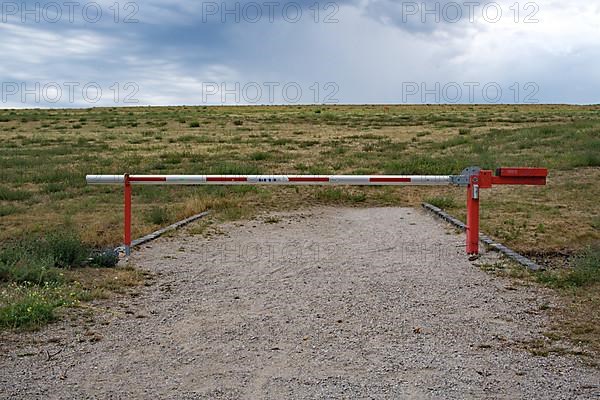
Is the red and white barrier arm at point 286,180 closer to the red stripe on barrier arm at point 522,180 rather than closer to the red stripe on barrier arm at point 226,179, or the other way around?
the red stripe on barrier arm at point 226,179

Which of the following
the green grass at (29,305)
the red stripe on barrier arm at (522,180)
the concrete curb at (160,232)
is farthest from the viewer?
the concrete curb at (160,232)

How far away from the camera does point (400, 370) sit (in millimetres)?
4535

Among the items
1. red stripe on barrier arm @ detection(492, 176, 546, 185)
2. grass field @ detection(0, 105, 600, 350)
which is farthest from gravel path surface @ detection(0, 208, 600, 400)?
grass field @ detection(0, 105, 600, 350)

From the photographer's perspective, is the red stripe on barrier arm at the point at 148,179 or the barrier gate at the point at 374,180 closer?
the barrier gate at the point at 374,180

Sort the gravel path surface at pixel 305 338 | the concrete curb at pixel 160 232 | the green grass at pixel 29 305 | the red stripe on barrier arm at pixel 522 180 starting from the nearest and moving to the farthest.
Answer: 1. the gravel path surface at pixel 305 338
2. the green grass at pixel 29 305
3. the red stripe on barrier arm at pixel 522 180
4. the concrete curb at pixel 160 232

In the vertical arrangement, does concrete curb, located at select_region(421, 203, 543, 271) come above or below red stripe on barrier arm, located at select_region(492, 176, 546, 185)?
below

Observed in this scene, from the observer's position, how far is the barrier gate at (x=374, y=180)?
8.10 metres

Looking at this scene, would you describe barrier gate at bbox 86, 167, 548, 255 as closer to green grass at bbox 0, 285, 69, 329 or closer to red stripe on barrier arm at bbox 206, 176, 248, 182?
red stripe on barrier arm at bbox 206, 176, 248, 182

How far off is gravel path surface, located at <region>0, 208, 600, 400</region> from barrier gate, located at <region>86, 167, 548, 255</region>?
1.71 feet

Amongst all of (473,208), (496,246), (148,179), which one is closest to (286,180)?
(148,179)

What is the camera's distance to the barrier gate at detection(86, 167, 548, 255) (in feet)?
26.6

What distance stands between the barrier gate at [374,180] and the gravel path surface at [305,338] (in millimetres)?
520

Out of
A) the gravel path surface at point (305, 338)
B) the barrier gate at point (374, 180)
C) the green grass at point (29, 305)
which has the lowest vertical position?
the gravel path surface at point (305, 338)

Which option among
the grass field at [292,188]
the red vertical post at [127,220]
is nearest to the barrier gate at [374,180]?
the red vertical post at [127,220]
